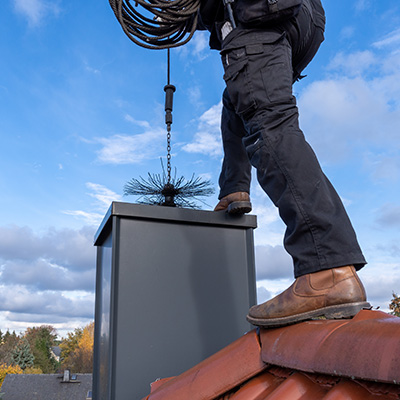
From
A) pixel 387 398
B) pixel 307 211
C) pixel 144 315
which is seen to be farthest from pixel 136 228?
pixel 387 398

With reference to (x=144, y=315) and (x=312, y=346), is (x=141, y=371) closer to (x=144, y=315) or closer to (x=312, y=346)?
(x=144, y=315)

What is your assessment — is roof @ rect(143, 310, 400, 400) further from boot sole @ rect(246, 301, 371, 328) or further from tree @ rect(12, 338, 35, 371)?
tree @ rect(12, 338, 35, 371)

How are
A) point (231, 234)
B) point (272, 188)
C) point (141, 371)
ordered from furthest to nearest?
point (231, 234) < point (141, 371) < point (272, 188)

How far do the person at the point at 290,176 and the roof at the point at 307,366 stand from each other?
76 millimetres

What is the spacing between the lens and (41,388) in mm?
33156

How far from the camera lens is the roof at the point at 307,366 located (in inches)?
32.4

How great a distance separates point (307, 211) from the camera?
4.14 feet

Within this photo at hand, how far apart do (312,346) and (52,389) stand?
1466 inches

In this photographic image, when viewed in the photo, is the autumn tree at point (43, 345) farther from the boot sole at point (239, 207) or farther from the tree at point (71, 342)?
the boot sole at point (239, 207)

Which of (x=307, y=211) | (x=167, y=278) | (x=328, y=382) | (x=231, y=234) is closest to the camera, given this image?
(x=328, y=382)

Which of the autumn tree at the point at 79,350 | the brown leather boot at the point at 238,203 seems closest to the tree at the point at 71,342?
the autumn tree at the point at 79,350

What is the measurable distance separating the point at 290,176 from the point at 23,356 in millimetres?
58676

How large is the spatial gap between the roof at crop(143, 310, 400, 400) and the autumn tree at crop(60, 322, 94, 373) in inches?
2019

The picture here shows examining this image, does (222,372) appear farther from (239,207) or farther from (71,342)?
(71,342)
